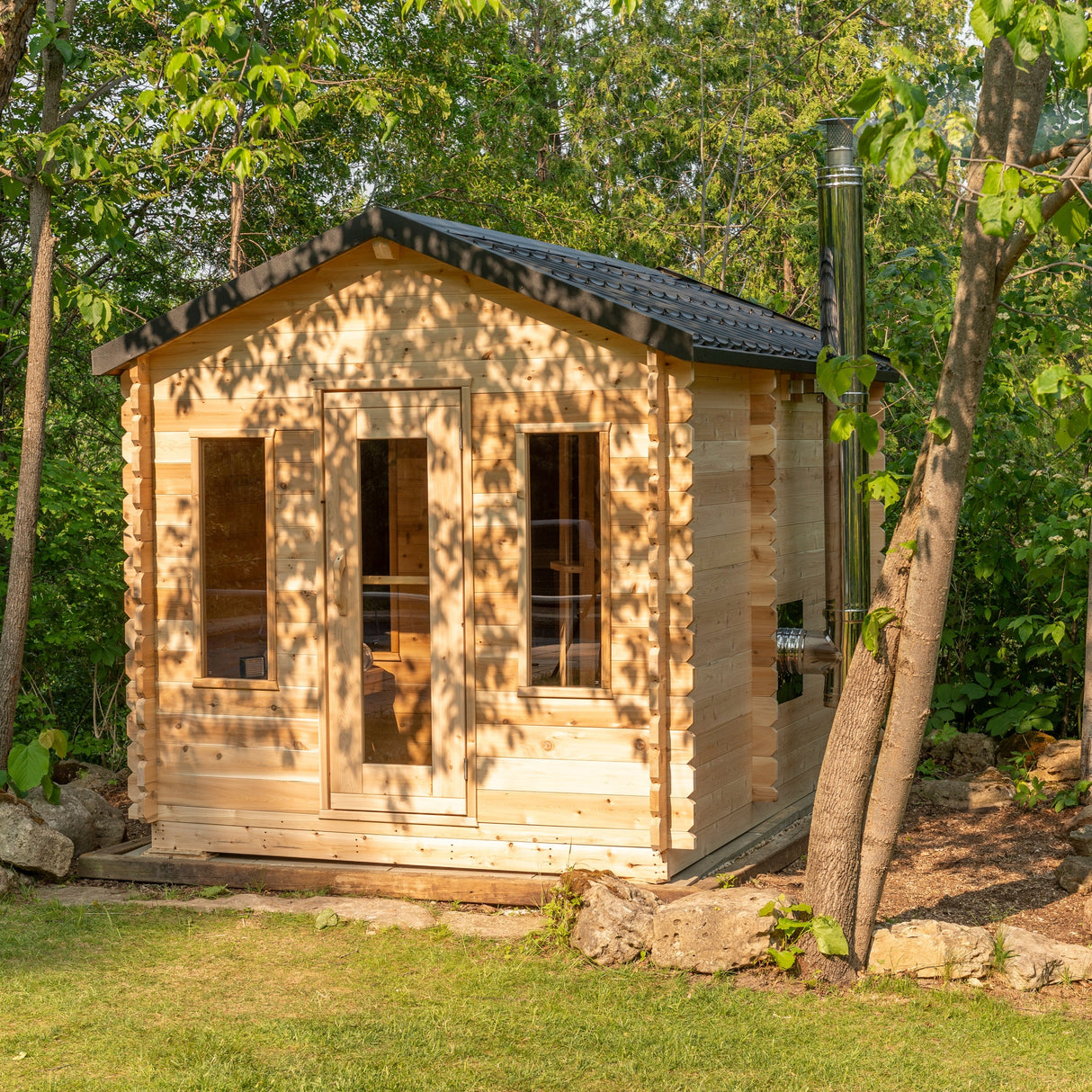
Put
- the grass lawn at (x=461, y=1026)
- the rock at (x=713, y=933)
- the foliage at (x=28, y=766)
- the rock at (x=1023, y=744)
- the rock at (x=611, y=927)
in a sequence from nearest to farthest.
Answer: the grass lawn at (x=461, y=1026), the rock at (x=713, y=933), the rock at (x=611, y=927), the foliage at (x=28, y=766), the rock at (x=1023, y=744)

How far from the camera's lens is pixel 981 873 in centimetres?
752

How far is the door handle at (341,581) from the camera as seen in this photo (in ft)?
23.9

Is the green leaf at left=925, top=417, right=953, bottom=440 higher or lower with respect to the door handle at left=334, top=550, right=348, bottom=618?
higher

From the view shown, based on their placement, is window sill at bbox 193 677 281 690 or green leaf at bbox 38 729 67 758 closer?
window sill at bbox 193 677 281 690

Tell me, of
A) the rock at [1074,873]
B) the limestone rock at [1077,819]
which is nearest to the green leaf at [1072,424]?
the rock at [1074,873]

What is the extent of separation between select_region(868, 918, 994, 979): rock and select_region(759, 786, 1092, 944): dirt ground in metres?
0.85

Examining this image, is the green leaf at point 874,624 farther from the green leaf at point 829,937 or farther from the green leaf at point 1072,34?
the green leaf at point 1072,34

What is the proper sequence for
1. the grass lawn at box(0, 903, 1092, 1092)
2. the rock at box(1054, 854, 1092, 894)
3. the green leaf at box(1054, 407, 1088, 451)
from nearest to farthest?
1. the green leaf at box(1054, 407, 1088, 451)
2. the grass lawn at box(0, 903, 1092, 1092)
3. the rock at box(1054, 854, 1092, 894)

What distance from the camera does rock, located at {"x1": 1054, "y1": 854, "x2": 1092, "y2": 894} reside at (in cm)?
707

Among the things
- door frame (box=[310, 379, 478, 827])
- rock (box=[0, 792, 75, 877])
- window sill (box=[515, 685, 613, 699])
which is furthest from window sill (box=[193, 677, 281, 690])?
window sill (box=[515, 685, 613, 699])

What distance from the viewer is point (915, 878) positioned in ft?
24.4

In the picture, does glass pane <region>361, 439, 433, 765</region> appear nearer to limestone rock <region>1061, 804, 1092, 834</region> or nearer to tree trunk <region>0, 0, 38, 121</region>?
tree trunk <region>0, 0, 38, 121</region>

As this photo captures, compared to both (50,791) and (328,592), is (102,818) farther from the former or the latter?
(328,592)

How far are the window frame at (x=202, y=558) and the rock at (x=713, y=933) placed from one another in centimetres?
277
